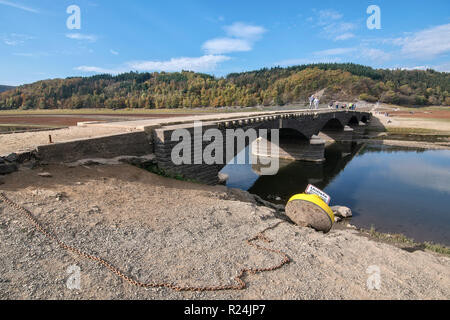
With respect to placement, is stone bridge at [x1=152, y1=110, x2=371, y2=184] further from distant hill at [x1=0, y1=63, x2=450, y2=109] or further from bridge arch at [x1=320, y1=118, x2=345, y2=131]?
distant hill at [x1=0, y1=63, x2=450, y2=109]

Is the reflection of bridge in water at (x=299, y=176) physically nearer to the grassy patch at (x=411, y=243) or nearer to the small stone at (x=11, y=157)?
the grassy patch at (x=411, y=243)

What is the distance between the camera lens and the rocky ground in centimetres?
480

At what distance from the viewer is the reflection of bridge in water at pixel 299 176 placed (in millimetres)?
20719

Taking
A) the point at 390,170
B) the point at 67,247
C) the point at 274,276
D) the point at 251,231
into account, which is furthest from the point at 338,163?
the point at 67,247

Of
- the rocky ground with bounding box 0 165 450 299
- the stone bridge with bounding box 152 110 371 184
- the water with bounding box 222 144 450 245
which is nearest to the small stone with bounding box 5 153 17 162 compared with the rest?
the rocky ground with bounding box 0 165 450 299

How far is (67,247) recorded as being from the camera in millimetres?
5543

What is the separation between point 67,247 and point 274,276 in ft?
14.1

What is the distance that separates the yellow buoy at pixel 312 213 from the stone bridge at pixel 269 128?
17.7 ft

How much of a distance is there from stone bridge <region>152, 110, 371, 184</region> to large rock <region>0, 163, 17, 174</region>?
Answer: 5.17 m

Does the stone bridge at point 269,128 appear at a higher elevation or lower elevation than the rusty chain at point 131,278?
higher

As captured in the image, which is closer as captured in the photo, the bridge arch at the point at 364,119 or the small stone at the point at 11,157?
the small stone at the point at 11,157

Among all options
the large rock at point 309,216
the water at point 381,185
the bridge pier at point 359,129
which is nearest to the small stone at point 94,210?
the large rock at point 309,216
